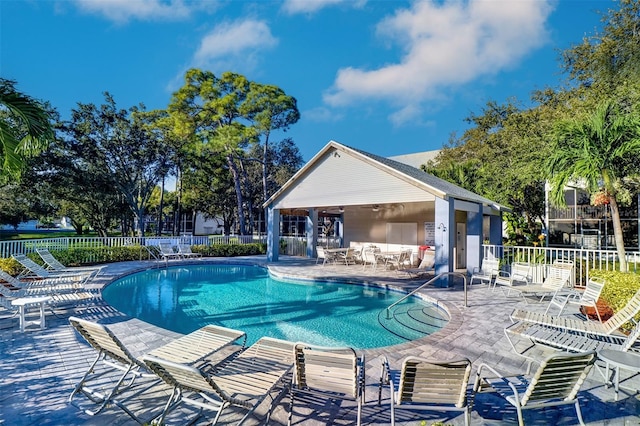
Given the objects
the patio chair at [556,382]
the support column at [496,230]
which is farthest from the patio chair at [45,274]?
the support column at [496,230]

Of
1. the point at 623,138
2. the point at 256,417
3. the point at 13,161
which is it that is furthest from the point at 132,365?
the point at 623,138

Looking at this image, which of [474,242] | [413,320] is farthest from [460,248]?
[413,320]

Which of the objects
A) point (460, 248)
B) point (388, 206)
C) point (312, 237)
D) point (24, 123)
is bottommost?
point (460, 248)

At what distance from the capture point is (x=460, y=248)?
55.6 feet

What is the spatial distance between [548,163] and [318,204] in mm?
9618

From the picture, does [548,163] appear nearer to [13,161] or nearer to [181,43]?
[13,161]

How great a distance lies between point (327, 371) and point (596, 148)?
29.7 feet


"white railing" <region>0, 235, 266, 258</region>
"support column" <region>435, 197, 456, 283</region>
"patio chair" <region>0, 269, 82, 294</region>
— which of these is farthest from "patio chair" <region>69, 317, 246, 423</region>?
"white railing" <region>0, 235, 266, 258</region>

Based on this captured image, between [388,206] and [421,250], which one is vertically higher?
[388,206]

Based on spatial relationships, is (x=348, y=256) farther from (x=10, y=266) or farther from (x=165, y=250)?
(x=10, y=266)

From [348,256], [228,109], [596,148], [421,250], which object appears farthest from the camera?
[228,109]

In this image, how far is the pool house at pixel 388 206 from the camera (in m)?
12.2

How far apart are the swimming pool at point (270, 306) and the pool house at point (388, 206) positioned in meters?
3.73

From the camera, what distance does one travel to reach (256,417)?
3.48m
